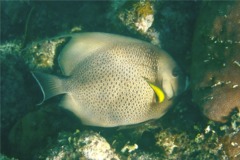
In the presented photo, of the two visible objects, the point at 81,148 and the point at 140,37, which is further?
the point at 140,37

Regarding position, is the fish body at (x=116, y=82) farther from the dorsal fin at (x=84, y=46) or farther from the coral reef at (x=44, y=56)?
the coral reef at (x=44, y=56)

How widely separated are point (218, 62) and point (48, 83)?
1793 mm

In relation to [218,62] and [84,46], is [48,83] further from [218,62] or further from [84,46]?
[218,62]

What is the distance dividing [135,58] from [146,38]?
0.59 metres

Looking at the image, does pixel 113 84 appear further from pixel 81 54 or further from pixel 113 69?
pixel 81 54

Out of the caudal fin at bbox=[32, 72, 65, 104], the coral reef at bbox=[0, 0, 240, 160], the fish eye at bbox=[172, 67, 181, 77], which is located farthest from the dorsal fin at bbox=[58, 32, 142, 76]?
the fish eye at bbox=[172, 67, 181, 77]

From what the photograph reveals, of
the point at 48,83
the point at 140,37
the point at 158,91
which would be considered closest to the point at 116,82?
the point at 158,91

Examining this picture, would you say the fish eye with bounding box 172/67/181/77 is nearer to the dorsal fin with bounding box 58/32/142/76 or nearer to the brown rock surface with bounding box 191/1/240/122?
the brown rock surface with bounding box 191/1/240/122

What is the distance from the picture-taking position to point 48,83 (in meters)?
2.99

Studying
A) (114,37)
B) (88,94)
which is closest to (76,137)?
(88,94)

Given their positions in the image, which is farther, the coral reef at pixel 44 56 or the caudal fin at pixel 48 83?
the coral reef at pixel 44 56

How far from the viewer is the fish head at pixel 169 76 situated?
10.1 ft

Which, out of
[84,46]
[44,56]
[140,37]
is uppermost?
[140,37]

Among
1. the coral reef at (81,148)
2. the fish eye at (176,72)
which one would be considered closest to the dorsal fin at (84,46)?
the fish eye at (176,72)
